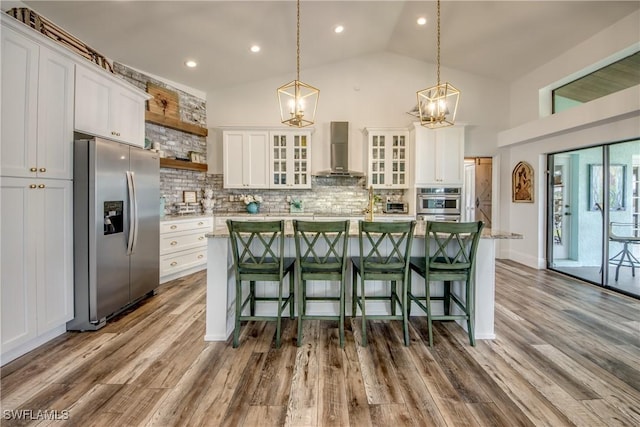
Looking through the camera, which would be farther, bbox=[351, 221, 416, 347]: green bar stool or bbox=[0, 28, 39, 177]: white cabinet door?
bbox=[351, 221, 416, 347]: green bar stool

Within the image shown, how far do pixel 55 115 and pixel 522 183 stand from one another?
6538 mm

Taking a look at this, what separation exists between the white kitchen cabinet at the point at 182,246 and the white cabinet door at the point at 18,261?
5.86 ft

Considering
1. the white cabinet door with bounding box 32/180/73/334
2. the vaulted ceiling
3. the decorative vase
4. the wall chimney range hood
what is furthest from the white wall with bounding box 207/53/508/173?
the white cabinet door with bounding box 32/180/73/334

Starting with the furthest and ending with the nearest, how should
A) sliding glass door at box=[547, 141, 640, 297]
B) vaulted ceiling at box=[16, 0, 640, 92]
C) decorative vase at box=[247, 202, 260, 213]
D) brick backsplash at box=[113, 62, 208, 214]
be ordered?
decorative vase at box=[247, 202, 260, 213]
brick backsplash at box=[113, 62, 208, 214]
sliding glass door at box=[547, 141, 640, 297]
vaulted ceiling at box=[16, 0, 640, 92]

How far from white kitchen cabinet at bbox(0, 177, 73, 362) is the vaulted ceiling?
6.77 ft

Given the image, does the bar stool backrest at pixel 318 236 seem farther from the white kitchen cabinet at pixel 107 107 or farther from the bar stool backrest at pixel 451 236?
the white kitchen cabinet at pixel 107 107

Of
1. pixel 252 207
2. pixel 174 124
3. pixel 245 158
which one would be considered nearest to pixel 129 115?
pixel 174 124

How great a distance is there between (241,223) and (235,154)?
3409 mm

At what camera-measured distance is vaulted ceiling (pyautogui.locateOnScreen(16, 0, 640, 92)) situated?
133 inches

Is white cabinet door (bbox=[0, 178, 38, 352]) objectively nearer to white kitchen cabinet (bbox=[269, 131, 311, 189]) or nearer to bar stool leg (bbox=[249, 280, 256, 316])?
bar stool leg (bbox=[249, 280, 256, 316])

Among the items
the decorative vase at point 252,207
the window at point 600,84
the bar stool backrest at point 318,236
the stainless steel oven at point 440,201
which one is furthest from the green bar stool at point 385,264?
the window at point 600,84

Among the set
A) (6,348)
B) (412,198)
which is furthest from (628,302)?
(6,348)

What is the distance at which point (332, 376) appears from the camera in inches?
79.8

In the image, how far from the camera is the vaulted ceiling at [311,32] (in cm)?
337
